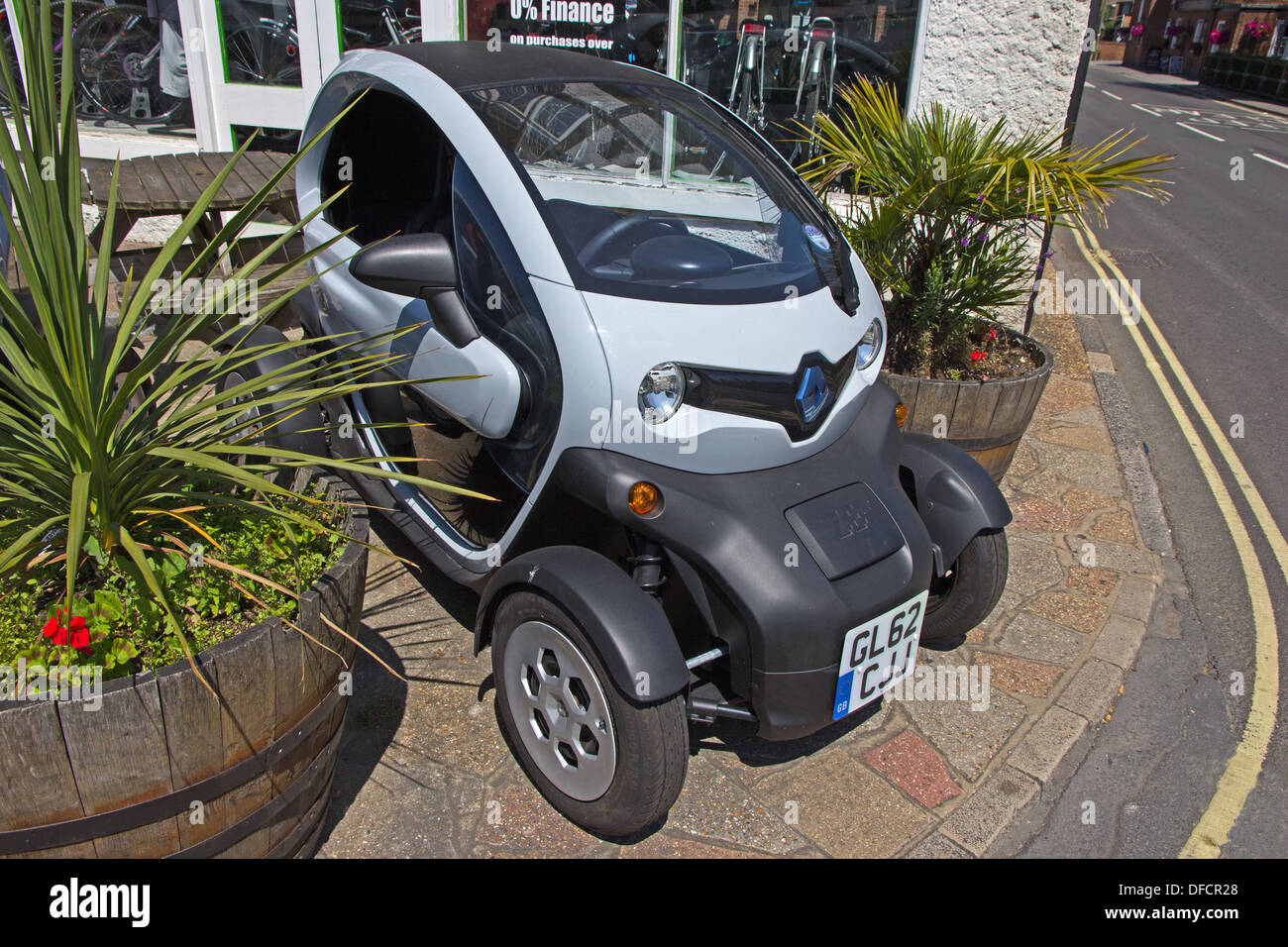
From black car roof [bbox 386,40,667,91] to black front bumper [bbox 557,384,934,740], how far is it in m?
1.34

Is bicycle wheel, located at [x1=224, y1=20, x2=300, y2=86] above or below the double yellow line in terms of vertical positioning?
above

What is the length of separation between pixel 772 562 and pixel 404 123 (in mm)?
2563

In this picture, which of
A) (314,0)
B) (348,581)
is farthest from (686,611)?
(314,0)

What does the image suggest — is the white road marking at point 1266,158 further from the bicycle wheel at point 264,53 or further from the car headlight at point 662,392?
the car headlight at point 662,392

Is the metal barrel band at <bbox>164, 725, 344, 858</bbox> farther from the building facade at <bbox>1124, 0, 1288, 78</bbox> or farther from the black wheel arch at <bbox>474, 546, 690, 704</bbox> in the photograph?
the building facade at <bbox>1124, 0, 1288, 78</bbox>

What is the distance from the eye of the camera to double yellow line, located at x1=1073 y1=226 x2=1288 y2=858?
2764 mm

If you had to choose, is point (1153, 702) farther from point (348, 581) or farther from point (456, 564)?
point (348, 581)

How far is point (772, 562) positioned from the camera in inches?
92.4

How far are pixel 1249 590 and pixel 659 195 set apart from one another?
3.09 metres

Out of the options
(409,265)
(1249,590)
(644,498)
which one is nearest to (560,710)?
(644,498)

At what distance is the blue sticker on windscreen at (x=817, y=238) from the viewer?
2938mm

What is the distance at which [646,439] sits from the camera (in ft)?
7.91

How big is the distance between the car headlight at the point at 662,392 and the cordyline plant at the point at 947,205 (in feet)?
7.20

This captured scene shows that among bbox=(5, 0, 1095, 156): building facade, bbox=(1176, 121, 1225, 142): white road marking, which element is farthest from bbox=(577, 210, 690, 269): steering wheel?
bbox=(1176, 121, 1225, 142): white road marking
